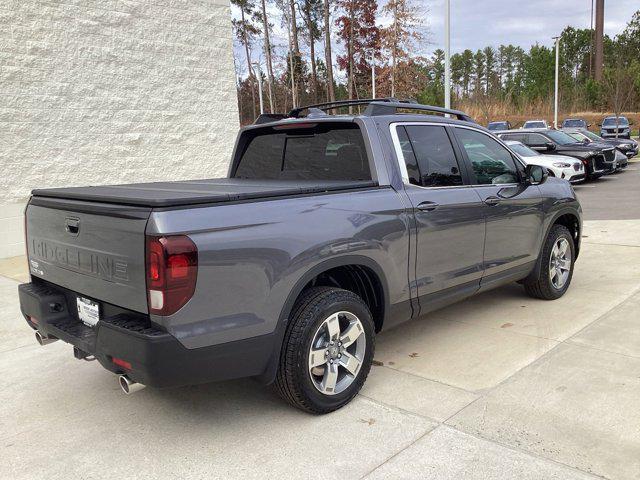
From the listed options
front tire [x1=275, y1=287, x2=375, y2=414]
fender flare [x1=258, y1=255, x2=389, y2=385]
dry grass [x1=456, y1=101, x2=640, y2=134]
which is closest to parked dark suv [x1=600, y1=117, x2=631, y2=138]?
dry grass [x1=456, y1=101, x2=640, y2=134]

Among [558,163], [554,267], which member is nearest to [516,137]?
[558,163]

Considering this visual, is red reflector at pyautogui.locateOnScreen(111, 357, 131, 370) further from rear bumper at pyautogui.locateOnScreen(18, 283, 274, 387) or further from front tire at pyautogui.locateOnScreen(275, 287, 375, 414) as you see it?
front tire at pyautogui.locateOnScreen(275, 287, 375, 414)

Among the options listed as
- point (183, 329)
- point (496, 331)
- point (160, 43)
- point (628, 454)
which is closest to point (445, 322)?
point (496, 331)

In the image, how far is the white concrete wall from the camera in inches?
341

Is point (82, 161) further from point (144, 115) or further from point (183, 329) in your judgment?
point (183, 329)

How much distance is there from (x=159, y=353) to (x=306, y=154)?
2.07 m

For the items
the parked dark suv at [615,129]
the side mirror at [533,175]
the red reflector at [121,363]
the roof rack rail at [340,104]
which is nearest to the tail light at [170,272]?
the red reflector at [121,363]

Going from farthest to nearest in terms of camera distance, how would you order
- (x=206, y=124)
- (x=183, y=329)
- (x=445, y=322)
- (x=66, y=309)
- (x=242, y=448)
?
1. (x=206, y=124)
2. (x=445, y=322)
3. (x=66, y=309)
4. (x=242, y=448)
5. (x=183, y=329)

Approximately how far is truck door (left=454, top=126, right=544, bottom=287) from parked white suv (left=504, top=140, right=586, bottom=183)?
10180 mm

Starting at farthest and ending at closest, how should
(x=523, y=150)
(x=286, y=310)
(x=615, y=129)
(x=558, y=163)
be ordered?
1. (x=615, y=129)
2. (x=523, y=150)
3. (x=558, y=163)
4. (x=286, y=310)

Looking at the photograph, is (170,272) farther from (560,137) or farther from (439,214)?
(560,137)

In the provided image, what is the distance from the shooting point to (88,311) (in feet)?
10.5

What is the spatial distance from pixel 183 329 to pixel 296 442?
3.06 ft

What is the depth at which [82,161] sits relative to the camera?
368 inches
